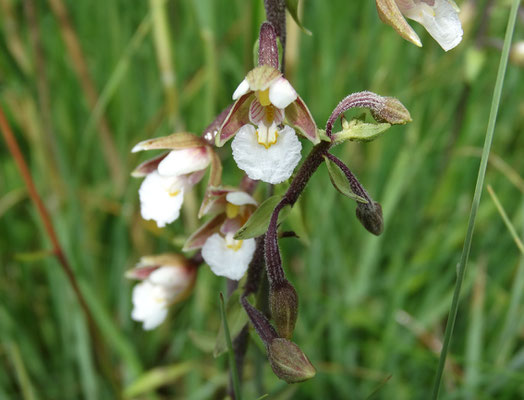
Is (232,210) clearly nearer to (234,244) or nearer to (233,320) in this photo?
(234,244)

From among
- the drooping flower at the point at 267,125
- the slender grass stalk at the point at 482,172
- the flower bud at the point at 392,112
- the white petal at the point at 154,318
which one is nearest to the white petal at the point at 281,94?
the drooping flower at the point at 267,125


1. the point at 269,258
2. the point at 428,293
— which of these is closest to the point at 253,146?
the point at 269,258

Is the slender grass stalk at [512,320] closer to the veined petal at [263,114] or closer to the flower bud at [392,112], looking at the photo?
the flower bud at [392,112]

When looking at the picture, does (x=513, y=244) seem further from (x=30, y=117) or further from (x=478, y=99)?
(x=30, y=117)

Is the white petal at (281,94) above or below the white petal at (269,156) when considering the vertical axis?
above

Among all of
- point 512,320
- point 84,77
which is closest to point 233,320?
point 512,320
